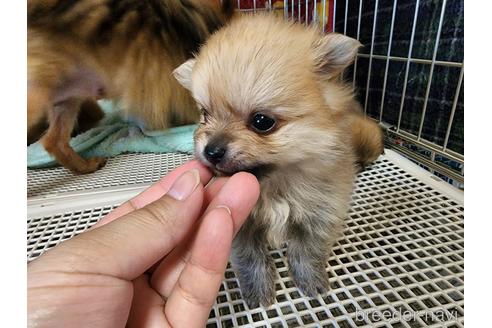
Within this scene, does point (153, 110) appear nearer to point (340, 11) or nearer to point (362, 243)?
point (340, 11)

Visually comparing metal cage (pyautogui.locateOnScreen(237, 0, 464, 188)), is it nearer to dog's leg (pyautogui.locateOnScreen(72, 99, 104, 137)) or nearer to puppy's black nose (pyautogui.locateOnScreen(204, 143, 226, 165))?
puppy's black nose (pyautogui.locateOnScreen(204, 143, 226, 165))

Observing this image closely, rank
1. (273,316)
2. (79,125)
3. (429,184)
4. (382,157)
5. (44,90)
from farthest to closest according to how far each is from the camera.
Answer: (79,125), (382,157), (44,90), (429,184), (273,316)

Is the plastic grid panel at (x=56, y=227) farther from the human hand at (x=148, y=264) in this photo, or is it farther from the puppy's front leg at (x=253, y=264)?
the puppy's front leg at (x=253, y=264)

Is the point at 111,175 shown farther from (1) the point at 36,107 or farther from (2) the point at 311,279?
(2) the point at 311,279

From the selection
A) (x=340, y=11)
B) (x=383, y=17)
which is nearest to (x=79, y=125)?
(x=340, y=11)

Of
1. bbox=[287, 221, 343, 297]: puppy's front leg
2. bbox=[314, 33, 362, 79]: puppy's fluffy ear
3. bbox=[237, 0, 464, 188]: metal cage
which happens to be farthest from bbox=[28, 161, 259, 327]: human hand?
bbox=[237, 0, 464, 188]: metal cage

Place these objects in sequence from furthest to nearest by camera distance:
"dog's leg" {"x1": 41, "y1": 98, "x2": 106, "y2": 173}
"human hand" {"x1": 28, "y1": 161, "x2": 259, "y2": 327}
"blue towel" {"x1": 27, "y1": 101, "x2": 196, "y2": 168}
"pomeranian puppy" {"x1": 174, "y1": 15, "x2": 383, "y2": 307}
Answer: "blue towel" {"x1": 27, "y1": 101, "x2": 196, "y2": 168} → "dog's leg" {"x1": 41, "y1": 98, "x2": 106, "y2": 173} → "pomeranian puppy" {"x1": 174, "y1": 15, "x2": 383, "y2": 307} → "human hand" {"x1": 28, "y1": 161, "x2": 259, "y2": 327}

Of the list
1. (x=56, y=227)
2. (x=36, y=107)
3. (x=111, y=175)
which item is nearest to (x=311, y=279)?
(x=56, y=227)

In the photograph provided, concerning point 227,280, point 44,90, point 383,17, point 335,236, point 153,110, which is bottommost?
point 227,280
